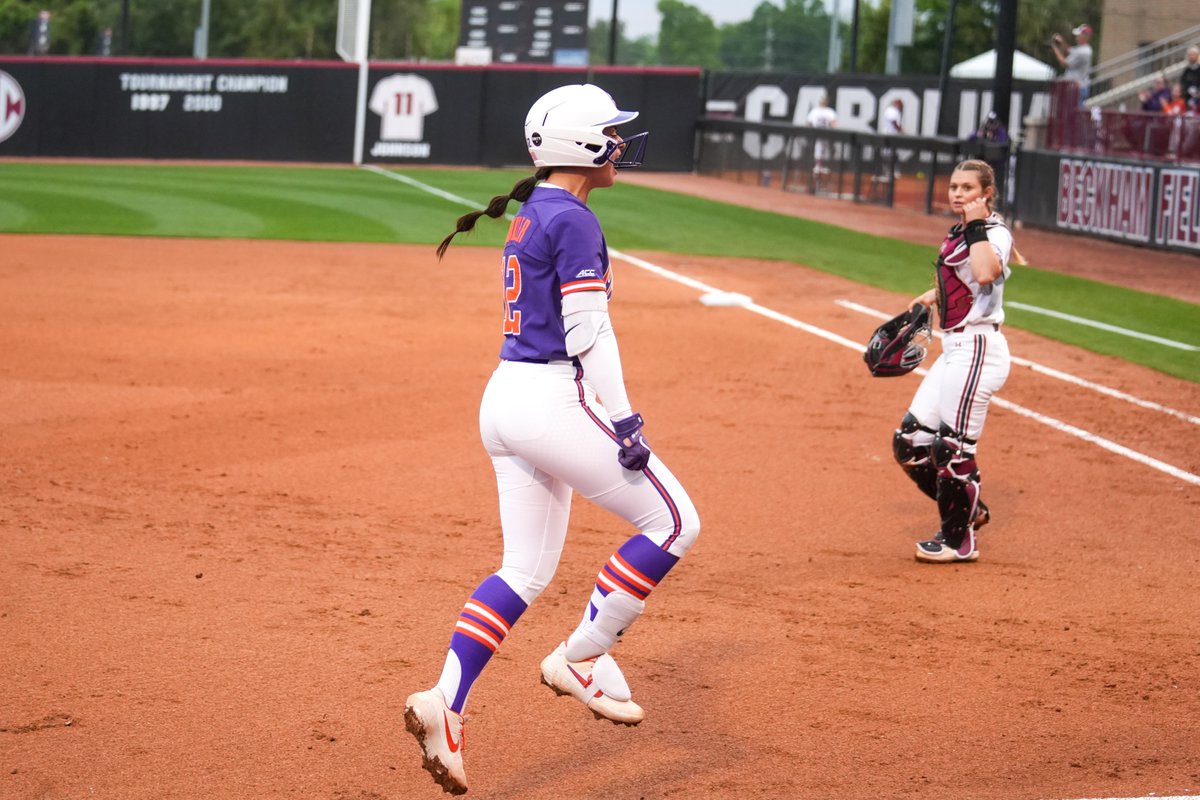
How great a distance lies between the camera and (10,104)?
31234 millimetres

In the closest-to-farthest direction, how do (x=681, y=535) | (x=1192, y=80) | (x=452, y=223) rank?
(x=681, y=535), (x=452, y=223), (x=1192, y=80)

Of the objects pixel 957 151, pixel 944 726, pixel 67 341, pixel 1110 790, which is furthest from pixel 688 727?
pixel 957 151

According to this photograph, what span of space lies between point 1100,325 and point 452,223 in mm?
10637

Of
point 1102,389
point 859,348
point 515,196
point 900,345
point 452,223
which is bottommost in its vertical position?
point 1102,389

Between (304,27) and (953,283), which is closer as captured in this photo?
(953,283)

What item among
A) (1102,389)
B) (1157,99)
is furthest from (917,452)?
(1157,99)

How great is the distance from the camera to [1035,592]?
6863mm

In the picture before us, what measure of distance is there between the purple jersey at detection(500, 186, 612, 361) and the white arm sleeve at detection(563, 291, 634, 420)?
47mm

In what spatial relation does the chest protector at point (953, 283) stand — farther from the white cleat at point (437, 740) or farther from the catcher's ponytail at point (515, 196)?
the white cleat at point (437, 740)

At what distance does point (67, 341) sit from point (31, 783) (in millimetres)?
8576

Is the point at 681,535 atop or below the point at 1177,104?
below

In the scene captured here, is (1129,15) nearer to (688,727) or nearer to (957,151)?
(957,151)

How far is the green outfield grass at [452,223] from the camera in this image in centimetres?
1576

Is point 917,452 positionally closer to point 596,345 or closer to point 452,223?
point 596,345
